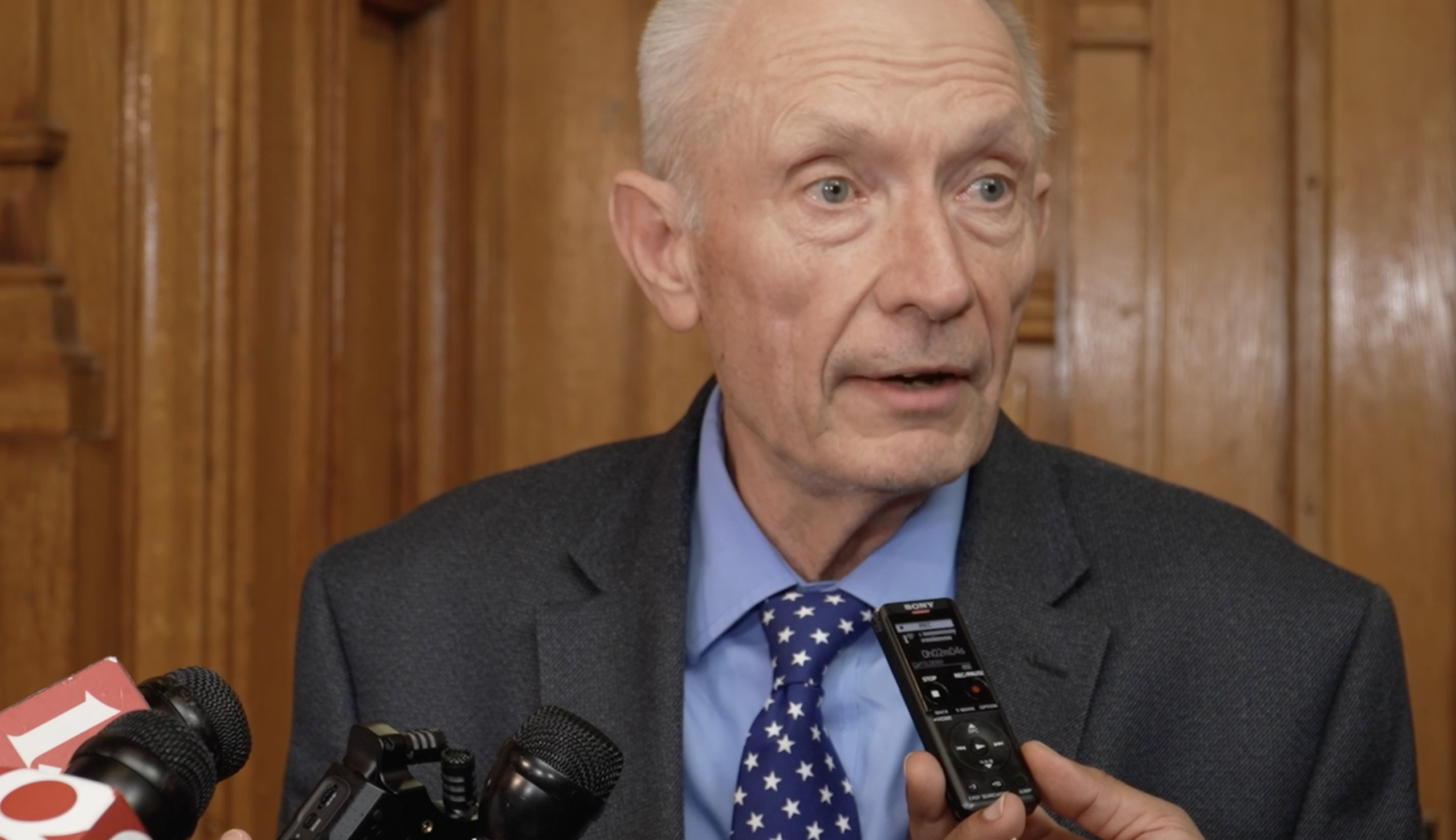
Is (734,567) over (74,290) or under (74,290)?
under

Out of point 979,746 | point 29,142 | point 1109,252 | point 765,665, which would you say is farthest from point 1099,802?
point 29,142

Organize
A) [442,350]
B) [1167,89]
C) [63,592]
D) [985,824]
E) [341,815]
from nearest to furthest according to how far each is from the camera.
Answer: [341,815]
[985,824]
[63,592]
[1167,89]
[442,350]

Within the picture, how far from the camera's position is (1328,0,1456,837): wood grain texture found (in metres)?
2.07

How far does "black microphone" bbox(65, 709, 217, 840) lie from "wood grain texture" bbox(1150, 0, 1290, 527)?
170 cm

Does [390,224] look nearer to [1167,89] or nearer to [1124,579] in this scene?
[1167,89]

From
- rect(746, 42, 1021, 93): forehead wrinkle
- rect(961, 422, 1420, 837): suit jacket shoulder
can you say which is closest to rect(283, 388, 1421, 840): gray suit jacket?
rect(961, 422, 1420, 837): suit jacket shoulder

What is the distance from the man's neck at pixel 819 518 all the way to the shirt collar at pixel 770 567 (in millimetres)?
16

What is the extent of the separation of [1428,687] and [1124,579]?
913mm

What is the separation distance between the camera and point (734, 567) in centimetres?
Answer: 147

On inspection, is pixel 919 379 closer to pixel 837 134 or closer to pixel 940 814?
pixel 837 134

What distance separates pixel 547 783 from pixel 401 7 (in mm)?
1707

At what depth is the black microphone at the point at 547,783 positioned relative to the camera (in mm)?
778

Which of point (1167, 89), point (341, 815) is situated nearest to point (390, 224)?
point (1167, 89)

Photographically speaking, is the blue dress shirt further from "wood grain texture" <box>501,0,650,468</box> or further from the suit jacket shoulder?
"wood grain texture" <box>501,0,650,468</box>
